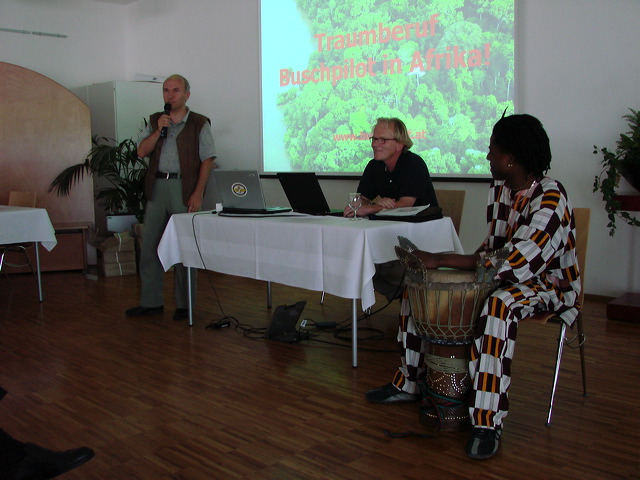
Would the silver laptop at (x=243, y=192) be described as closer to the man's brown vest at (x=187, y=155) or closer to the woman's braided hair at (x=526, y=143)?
the man's brown vest at (x=187, y=155)

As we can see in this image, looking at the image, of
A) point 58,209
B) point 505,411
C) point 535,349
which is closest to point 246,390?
point 505,411

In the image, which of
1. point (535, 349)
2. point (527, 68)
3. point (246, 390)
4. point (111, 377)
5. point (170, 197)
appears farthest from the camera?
point (527, 68)

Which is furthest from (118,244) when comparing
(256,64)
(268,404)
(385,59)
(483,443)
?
(483,443)

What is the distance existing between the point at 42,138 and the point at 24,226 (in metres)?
2.20

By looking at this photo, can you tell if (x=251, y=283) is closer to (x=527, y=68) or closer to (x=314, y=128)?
(x=314, y=128)

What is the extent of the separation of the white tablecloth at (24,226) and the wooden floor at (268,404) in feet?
2.26

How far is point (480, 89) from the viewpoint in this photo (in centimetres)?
510

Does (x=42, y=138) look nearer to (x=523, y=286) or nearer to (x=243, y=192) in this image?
(x=243, y=192)

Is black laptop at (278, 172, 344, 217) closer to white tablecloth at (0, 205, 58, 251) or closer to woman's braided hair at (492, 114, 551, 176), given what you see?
woman's braided hair at (492, 114, 551, 176)

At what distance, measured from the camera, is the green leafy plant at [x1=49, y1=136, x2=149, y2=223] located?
6664 millimetres

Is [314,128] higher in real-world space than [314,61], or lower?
lower

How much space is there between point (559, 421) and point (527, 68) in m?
3.16

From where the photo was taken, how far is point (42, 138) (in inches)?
264

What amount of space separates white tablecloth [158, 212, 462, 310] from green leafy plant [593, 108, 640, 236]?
1.35 meters
